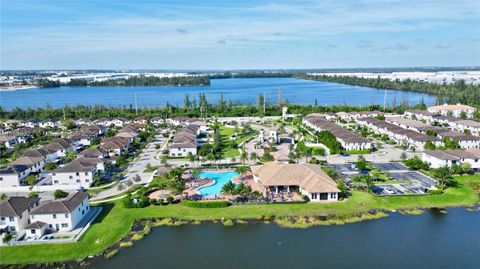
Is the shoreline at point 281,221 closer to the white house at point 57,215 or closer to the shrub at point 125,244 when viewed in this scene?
the shrub at point 125,244

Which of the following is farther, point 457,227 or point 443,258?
point 457,227

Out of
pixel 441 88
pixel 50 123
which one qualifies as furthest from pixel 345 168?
pixel 441 88

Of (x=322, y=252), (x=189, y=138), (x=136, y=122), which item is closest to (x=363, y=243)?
(x=322, y=252)

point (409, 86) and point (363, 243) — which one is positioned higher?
point (409, 86)

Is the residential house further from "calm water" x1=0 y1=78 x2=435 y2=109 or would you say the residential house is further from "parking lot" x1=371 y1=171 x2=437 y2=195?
"calm water" x1=0 y1=78 x2=435 y2=109

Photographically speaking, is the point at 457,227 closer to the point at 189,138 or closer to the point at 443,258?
the point at 443,258

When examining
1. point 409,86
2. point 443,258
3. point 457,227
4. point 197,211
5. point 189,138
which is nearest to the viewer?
point 443,258

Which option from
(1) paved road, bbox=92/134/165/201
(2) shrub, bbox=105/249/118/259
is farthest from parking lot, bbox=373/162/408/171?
(2) shrub, bbox=105/249/118/259
